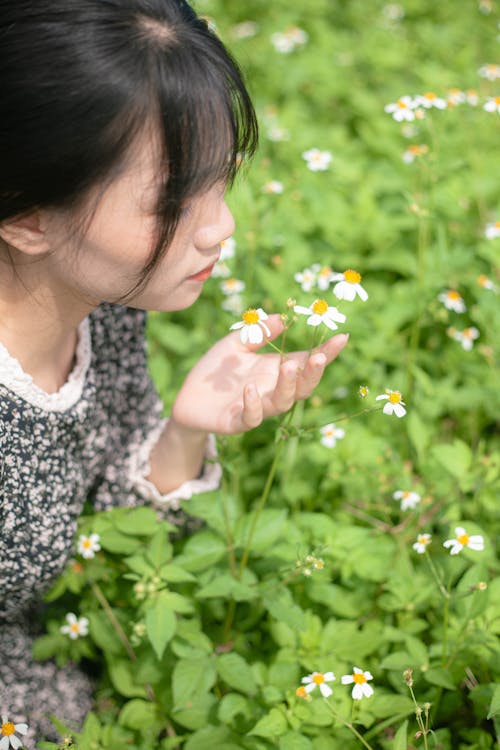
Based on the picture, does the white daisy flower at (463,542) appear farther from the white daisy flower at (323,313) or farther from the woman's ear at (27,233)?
the woman's ear at (27,233)

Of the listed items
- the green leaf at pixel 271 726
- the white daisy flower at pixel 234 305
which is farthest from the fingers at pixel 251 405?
the white daisy flower at pixel 234 305

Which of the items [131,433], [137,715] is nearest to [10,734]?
[137,715]

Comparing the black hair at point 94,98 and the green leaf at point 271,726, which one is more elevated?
the black hair at point 94,98

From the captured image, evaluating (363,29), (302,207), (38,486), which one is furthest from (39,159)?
(363,29)

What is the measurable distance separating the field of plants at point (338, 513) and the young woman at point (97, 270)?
10cm

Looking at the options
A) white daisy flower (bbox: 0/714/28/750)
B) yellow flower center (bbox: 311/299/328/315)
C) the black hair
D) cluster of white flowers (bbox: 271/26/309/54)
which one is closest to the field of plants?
yellow flower center (bbox: 311/299/328/315)

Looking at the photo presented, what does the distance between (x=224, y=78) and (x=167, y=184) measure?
185 millimetres

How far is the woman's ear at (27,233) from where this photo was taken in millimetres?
1106

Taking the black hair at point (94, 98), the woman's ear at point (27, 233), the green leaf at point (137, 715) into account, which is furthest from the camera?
the green leaf at point (137, 715)

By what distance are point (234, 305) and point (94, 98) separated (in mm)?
1196

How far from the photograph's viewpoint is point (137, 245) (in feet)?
3.66

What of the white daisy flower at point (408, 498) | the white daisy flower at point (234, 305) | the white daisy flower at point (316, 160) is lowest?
the white daisy flower at point (408, 498)

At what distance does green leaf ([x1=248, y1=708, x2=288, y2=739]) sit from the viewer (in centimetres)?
131

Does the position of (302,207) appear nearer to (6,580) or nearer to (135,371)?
(135,371)
